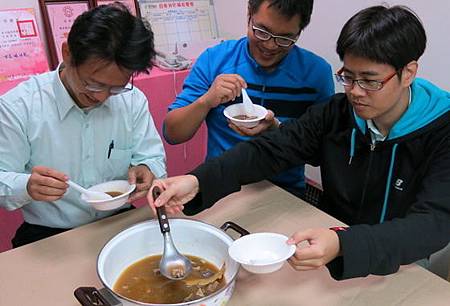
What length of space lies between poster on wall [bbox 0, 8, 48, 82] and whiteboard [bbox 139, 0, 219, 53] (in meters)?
0.68

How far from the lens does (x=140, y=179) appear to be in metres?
1.32

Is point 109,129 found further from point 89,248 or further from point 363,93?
point 363,93

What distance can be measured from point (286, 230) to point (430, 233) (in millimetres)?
361

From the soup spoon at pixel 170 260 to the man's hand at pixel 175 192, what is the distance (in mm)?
65

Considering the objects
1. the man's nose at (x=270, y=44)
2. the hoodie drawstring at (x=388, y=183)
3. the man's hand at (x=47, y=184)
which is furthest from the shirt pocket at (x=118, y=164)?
the hoodie drawstring at (x=388, y=183)

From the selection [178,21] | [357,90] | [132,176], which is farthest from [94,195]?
[178,21]

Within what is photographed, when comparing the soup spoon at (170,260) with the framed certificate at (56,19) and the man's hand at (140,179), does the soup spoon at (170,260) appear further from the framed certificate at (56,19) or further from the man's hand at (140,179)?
the framed certificate at (56,19)

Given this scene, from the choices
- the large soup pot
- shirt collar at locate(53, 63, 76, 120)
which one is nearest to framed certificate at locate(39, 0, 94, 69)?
shirt collar at locate(53, 63, 76, 120)

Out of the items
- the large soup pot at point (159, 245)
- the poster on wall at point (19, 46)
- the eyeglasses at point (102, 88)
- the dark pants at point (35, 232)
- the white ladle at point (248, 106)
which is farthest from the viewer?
the poster on wall at point (19, 46)

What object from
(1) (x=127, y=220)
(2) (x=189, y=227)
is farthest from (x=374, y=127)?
(1) (x=127, y=220)

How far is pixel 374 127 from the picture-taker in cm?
125

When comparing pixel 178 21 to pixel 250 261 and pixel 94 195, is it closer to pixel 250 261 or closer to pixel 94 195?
pixel 94 195

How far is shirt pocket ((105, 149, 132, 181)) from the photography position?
1413mm

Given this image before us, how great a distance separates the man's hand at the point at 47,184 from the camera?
107 cm
